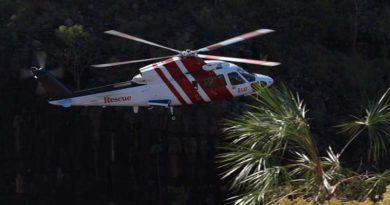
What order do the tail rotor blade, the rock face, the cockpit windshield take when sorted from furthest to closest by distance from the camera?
the rock face → the tail rotor blade → the cockpit windshield

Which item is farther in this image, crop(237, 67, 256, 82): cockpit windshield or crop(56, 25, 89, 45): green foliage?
crop(56, 25, 89, 45): green foliage

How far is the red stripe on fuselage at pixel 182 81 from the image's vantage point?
26.8 metres

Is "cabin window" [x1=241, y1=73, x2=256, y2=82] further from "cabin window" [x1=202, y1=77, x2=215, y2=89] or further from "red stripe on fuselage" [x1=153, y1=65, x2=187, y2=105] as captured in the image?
"red stripe on fuselage" [x1=153, y1=65, x2=187, y2=105]

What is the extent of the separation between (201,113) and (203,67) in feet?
13.8

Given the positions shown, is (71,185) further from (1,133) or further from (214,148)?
(214,148)

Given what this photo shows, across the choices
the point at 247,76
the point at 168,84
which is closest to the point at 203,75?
the point at 168,84

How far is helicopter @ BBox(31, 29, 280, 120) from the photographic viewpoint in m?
26.8

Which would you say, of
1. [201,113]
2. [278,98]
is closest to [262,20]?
[201,113]

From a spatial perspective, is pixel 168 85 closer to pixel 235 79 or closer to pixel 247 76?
pixel 235 79

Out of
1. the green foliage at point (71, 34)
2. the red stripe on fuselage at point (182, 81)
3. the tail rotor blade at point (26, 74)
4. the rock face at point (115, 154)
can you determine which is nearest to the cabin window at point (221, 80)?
the red stripe on fuselage at point (182, 81)

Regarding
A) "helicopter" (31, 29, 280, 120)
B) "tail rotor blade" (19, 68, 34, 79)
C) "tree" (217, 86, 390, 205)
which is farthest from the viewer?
"tail rotor blade" (19, 68, 34, 79)

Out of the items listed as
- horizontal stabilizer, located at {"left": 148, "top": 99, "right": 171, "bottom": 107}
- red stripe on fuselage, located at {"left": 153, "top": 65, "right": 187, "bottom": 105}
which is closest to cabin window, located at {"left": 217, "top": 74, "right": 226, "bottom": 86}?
red stripe on fuselage, located at {"left": 153, "top": 65, "right": 187, "bottom": 105}

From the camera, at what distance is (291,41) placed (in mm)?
37938

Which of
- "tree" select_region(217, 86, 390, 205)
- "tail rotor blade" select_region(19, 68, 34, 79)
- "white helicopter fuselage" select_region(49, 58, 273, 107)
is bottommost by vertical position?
"tree" select_region(217, 86, 390, 205)
